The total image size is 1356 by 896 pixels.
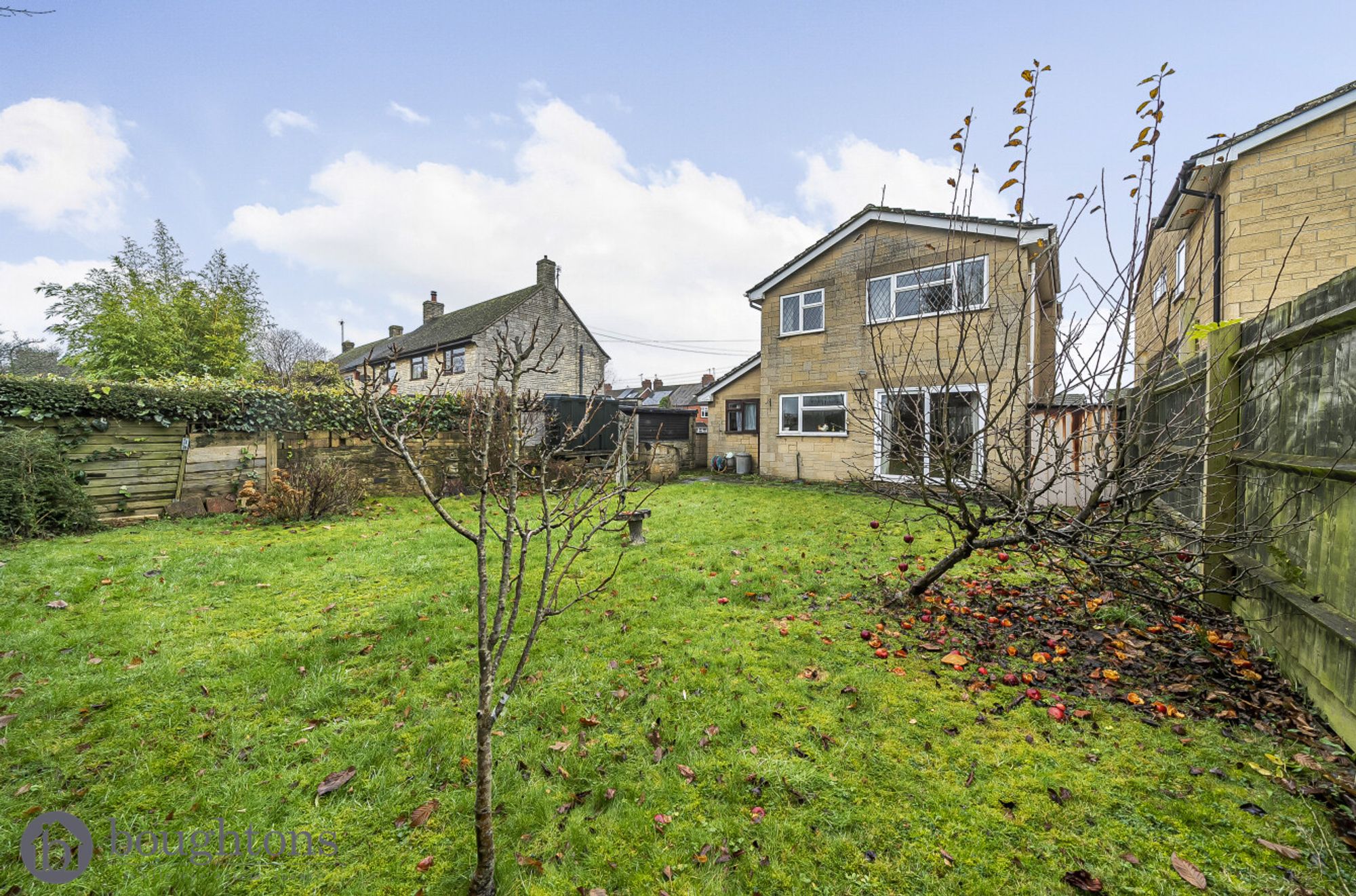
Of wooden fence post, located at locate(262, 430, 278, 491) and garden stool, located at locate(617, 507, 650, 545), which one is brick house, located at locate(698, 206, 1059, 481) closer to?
garden stool, located at locate(617, 507, 650, 545)

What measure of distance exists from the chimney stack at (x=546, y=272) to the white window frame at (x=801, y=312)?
13704mm

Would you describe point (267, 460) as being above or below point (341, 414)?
below

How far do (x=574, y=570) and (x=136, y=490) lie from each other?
765 cm

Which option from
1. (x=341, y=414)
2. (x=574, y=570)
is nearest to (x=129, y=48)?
(x=341, y=414)

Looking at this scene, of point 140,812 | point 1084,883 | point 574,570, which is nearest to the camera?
point 1084,883

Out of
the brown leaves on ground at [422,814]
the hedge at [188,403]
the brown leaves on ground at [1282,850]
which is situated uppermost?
the hedge at [188,403]

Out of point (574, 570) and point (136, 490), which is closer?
point (574, 570)

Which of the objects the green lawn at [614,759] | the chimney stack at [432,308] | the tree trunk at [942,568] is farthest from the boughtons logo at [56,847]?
the chimney stack at [432,308]

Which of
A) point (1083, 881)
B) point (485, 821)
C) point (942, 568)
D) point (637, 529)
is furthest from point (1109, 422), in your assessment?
point (637, 529)

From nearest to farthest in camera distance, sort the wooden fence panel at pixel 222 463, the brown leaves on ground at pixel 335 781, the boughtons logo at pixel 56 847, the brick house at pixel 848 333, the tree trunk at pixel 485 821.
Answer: the tree trunk at pixel 485 821 < the boughtons logo at pixel 56 847 < the brown leaves on ground at pixel 335 781 < the wooden fence panel at pixel 222 463 < the brick house at pixel 848 333

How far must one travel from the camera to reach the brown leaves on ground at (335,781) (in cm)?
210

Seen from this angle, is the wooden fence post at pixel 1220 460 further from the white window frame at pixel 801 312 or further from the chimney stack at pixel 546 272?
the chimney stack at pixel 546 272

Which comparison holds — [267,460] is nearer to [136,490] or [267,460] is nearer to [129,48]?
[136,490]

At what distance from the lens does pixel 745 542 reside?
6.38 metres
